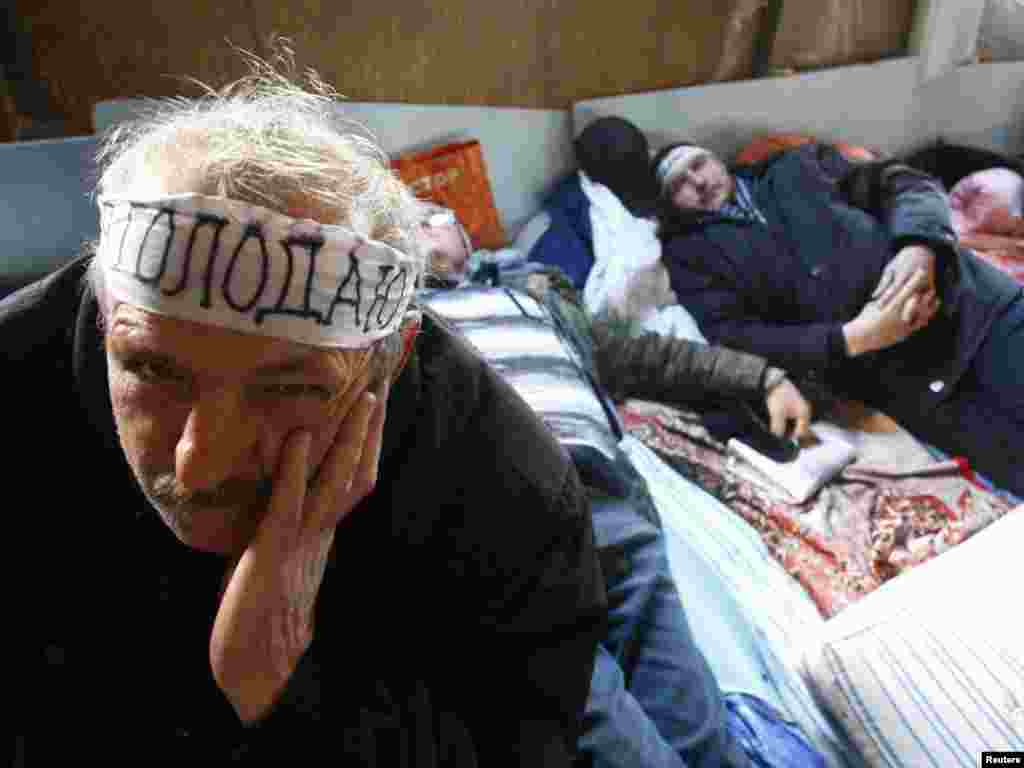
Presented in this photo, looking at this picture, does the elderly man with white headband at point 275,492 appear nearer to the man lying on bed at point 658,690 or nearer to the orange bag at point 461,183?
the man lying on bed at point 658,690

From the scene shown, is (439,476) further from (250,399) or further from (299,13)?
(299,13)

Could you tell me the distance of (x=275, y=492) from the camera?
0.62 meters

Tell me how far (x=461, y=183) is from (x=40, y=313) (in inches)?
70.4

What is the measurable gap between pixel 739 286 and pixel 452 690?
5.69 feet

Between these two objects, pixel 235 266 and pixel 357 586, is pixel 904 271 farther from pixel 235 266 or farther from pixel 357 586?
pixel 235 266

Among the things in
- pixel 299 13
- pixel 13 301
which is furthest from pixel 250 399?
pixel 299 13

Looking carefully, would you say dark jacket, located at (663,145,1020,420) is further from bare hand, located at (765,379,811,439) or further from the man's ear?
the man's ear

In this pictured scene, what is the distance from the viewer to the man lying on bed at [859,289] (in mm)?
1933

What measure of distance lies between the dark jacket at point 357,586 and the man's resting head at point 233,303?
0.43 feet

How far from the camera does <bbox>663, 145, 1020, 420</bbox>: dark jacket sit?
2.00 m

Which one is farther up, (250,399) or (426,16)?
(426,16)

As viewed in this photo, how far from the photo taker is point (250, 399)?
59cm

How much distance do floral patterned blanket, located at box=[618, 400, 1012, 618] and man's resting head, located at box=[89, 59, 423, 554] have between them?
1235 millimetres

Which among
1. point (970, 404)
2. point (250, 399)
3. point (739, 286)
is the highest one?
point (250, 399)
